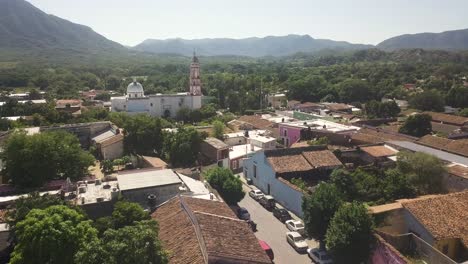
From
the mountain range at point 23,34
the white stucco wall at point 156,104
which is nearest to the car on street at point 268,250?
the white stucco wall at point 156,104

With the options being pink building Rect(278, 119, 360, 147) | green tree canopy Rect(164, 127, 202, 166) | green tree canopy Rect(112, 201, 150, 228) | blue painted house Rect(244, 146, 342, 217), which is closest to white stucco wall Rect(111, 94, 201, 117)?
pink building Rect(278, 119, 360, 147)

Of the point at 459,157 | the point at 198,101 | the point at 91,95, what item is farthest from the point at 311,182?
the point at 91,95

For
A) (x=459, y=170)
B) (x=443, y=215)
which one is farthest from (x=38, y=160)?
(x=459, y=170)

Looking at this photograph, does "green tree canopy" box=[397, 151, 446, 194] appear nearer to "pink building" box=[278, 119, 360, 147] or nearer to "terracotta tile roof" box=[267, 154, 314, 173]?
"terracotta tile roof" box=[267, 154, 314, 173]

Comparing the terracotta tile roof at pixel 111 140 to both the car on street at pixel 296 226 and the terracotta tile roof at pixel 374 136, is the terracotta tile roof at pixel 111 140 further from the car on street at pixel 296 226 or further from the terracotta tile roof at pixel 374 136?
the terracotta tile roof at pixel 374 136

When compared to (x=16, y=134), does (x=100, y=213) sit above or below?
below

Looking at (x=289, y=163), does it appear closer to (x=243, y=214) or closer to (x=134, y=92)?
(x=243, y=214)

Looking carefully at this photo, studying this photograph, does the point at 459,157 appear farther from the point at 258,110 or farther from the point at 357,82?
the point at 357,82
